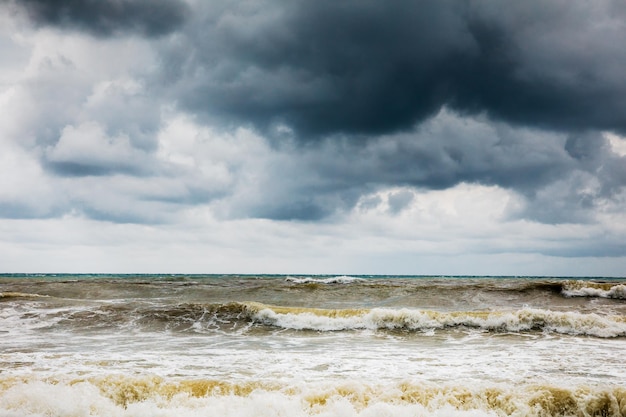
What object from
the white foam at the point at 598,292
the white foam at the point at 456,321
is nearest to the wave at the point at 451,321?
the white foam at the point at 456,321

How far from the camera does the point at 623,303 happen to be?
88.0ft

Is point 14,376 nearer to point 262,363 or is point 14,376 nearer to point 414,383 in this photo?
point 262,363

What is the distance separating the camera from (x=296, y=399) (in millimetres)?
8500

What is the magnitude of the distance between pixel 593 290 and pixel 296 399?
29799 millimetres

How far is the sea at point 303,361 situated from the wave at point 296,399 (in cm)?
2

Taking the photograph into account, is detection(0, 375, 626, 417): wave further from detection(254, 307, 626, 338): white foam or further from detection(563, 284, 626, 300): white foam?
detection(563, 284, 626, 300): white foam

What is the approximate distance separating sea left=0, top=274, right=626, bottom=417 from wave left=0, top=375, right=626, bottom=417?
0.07 ft

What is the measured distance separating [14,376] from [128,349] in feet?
13.6

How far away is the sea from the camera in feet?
27.3

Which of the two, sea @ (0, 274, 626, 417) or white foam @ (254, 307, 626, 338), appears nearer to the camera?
sea @ (0, 274, 626, 417)

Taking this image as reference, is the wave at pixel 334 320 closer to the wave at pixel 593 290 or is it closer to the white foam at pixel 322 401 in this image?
the white foam at pixel 322 401

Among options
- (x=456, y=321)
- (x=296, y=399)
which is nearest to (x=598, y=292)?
(x=456, y=321)

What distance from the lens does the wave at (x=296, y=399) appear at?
8125 millimetres

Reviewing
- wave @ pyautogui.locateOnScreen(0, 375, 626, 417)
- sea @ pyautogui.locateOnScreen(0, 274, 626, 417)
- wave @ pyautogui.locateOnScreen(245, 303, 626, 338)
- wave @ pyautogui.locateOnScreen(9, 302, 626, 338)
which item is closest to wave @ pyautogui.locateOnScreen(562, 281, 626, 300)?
sea @ pyautogui.locateOnScreen(0, 274, 626, 417)
